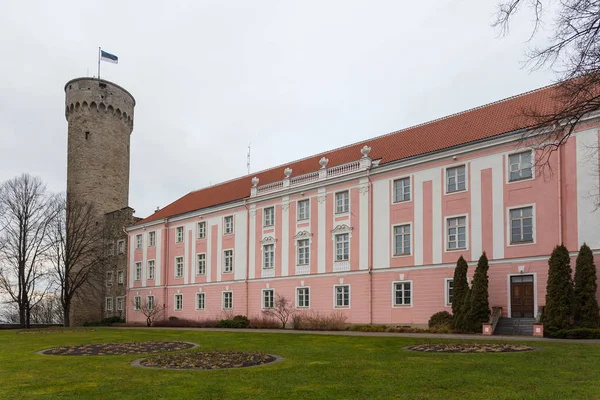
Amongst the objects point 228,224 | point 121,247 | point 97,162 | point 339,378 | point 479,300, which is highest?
point 97,162

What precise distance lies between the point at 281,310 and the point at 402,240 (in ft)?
31.4

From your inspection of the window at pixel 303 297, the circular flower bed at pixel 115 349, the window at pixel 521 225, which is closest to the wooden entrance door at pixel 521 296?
the window at pixel 521 225

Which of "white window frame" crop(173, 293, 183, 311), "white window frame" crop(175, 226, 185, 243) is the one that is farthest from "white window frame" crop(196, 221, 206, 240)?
"white window frame" crop(173, 293, 183, 311)

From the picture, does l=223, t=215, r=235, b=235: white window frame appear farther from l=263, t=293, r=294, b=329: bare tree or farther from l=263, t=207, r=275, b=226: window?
l=263, t=293, r=294, b=329: bare tree

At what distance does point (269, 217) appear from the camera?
38594 millimetres

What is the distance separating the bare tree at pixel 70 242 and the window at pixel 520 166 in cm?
3203

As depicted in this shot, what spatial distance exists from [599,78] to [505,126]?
62.3 ft

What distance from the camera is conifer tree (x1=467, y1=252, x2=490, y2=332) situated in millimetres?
24406

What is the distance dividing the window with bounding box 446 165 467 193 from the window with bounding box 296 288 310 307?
11.4m

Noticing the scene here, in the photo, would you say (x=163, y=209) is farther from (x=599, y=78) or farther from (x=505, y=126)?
(x=599, y=78)

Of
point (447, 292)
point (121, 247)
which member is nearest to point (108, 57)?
point (121, 247)

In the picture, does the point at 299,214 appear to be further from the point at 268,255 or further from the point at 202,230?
the point at 202,230

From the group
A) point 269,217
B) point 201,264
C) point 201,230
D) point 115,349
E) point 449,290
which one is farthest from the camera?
point 201,230

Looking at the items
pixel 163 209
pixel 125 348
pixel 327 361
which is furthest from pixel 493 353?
pixel 163 209
